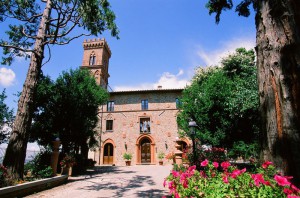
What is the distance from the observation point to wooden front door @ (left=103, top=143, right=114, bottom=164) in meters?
22.4

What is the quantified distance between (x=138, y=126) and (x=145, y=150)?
9.82 ft

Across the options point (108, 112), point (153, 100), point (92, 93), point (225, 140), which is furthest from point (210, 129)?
point (108, 112)

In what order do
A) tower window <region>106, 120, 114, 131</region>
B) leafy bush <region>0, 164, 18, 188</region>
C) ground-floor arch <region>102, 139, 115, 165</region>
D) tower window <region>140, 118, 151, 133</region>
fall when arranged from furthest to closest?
1. tower window <region>106, 120, 114, 131</region>
2. tower window <region>140, 118, 151, 133</region>
3. ground-floor arch <region>102, 139, 115, 165</region>
4. leafy bush <region>0, 164, 18, 188</region>

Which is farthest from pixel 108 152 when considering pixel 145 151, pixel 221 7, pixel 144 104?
pixel 221 7

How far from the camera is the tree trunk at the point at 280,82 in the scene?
7.19 ft

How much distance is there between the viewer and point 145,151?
22.2m

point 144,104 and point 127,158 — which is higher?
point 144,104

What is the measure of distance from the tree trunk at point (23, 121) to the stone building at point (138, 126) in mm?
15240

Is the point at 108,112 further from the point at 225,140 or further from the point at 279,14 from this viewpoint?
the point at 279,14

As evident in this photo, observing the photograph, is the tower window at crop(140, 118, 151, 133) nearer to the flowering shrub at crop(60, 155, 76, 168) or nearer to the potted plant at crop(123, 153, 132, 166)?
the potted plant at crop(123, 153, 132, 166)

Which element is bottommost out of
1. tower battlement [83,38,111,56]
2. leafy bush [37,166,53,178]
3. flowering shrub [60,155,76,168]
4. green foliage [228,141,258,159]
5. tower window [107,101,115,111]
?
leafy bush [37,166,53,178]

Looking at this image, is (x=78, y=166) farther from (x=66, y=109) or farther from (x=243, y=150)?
(x=243, y=150)

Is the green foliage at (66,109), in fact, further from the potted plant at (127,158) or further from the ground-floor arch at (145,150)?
the ground-floor arch at (145,150)

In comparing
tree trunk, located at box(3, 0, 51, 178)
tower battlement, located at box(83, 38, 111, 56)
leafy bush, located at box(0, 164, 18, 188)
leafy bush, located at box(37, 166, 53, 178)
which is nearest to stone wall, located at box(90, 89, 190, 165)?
tower battlement, located at box(83, 38, 111, 56)
